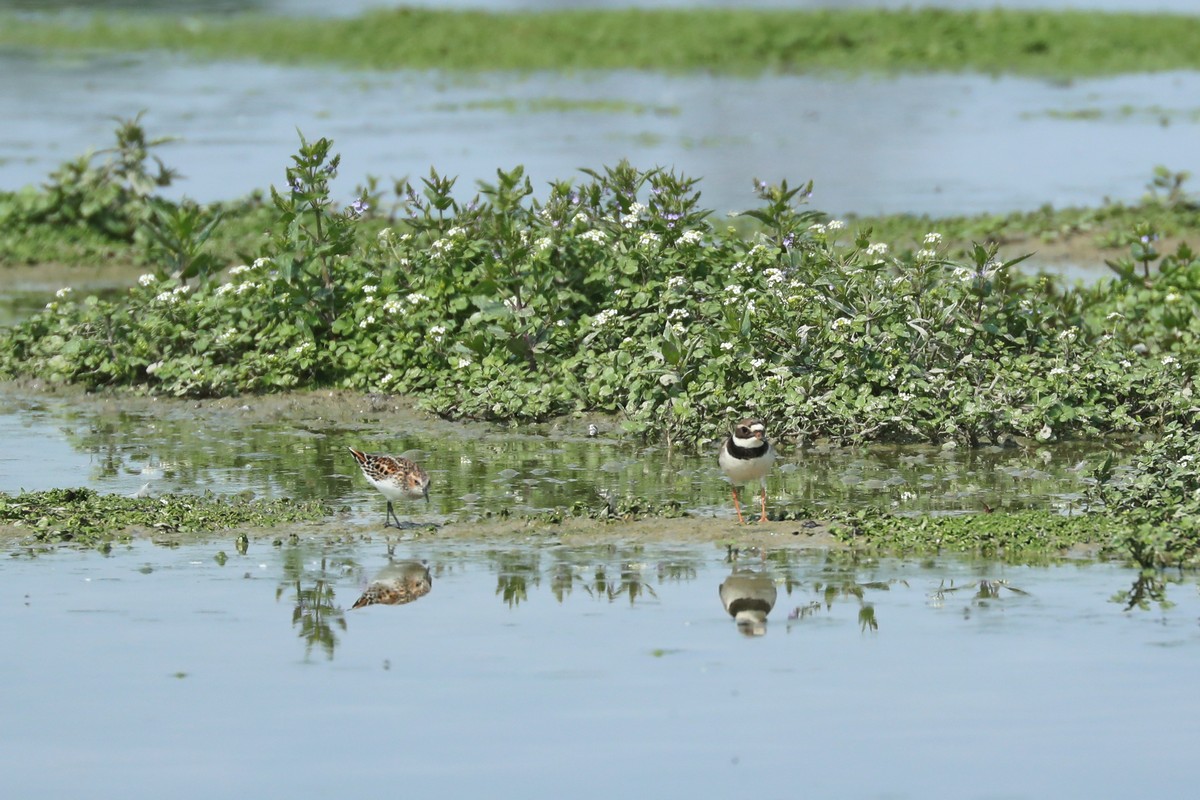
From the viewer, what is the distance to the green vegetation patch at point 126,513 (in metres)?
9.27

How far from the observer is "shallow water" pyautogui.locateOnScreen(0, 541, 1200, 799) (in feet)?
20.4

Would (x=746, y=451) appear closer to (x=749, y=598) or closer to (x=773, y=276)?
(x=749, y=598)

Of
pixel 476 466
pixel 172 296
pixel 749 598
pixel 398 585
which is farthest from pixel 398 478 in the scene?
pixel 172 296

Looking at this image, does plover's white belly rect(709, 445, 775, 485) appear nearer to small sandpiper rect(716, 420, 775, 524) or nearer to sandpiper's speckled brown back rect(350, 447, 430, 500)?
small sandpiper rect(716, 420, 775, 524)

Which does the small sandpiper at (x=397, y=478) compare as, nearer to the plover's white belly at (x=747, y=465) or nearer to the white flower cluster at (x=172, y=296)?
the plover's white belly at (x=747, y=465)

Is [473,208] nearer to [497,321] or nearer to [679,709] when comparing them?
[497,321]

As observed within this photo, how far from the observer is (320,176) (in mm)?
12156

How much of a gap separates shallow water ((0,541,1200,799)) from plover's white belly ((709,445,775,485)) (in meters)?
0.58

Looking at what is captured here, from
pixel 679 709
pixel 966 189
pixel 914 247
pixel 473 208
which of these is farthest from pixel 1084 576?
pixel 966 189

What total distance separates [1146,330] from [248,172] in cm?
1331

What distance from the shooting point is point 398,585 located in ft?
27.6

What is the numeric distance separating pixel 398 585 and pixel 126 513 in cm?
183

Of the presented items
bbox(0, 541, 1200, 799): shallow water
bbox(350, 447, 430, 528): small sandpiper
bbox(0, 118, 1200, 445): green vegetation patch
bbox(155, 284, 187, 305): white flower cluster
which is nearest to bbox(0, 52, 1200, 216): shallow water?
bbox(155, 284, 187, 305): white flower cluster

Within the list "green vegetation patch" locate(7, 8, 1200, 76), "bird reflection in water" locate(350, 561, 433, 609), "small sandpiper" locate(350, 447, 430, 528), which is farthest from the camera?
"green vegetation patch" locate(7, 8, 1200, 76)
